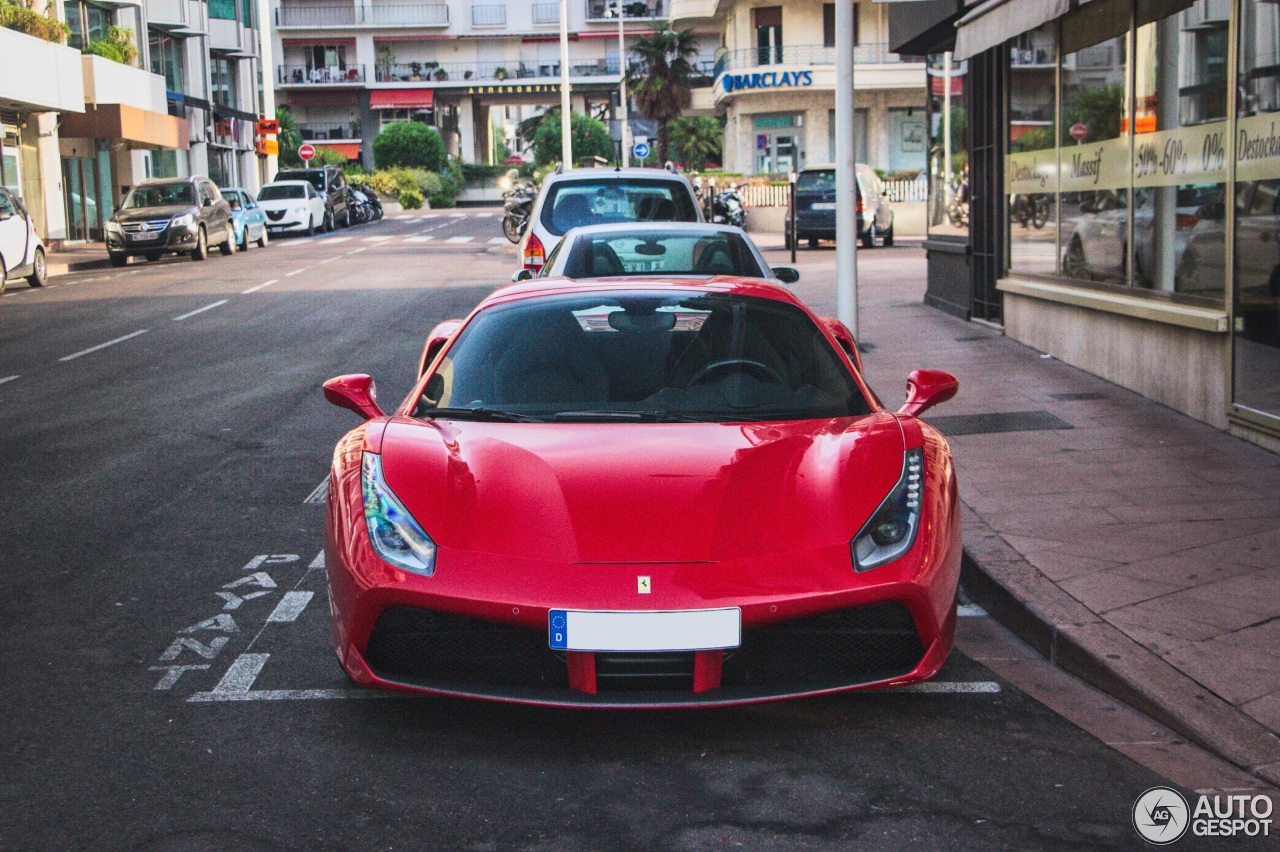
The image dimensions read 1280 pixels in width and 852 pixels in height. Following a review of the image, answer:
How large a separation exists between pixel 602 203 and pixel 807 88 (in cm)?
4663

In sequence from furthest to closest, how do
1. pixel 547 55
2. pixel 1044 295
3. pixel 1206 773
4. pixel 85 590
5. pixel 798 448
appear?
1. pixel 547 55
2. pixel 1044 295
3. pixel 85 590
4. pixel 798 448
5. pixel 1206 773

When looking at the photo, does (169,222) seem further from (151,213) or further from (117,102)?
(117,102)

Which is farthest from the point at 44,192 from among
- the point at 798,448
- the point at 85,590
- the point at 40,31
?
the point at 798,448

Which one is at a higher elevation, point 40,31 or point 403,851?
point 40,31

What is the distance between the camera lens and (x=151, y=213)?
102ft

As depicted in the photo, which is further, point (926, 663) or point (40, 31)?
point (40, 31)

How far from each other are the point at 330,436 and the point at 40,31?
2799cm

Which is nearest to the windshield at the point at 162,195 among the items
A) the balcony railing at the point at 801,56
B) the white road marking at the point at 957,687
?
the white road marking at the point at 957,687

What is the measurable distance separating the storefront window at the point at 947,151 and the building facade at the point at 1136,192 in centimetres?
28

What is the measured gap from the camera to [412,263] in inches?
1117

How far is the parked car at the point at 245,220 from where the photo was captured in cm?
3554

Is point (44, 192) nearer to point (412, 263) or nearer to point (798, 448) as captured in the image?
point (412, 263)

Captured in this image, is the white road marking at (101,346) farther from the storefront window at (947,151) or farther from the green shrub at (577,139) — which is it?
the green shrub at (577,139)

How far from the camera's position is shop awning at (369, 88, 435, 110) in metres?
A: 90.5
